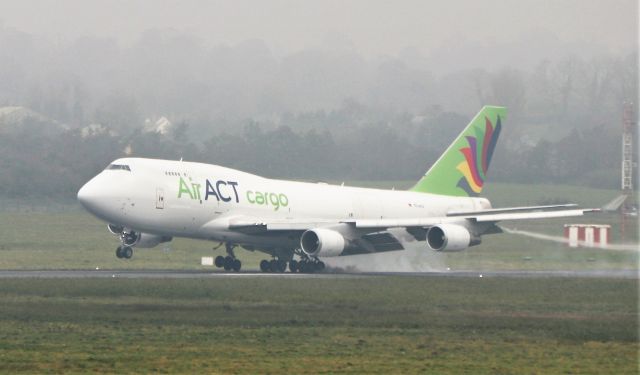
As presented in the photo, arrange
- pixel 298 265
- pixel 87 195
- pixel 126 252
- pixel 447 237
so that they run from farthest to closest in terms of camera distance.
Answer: pixel 298 265 < pixel 447 237 < pixel 126 252 < pixel 87 195

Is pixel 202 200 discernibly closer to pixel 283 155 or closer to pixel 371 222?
pixel 371 222

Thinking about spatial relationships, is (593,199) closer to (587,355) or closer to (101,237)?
(101,237)

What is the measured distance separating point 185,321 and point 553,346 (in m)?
8.02

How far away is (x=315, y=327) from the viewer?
92.6ft

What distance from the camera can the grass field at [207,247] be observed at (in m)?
52.4

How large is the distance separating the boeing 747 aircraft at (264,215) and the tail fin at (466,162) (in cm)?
234

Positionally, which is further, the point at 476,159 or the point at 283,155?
the point at 283,155

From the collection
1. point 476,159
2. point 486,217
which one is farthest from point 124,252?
point 476,159

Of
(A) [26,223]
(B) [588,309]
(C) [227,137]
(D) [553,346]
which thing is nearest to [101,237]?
(A) [26,223]

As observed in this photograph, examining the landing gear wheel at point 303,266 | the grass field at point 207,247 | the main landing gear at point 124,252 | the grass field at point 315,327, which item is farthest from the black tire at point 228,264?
the grass field at point 315,327

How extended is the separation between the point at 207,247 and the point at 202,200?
496 inches

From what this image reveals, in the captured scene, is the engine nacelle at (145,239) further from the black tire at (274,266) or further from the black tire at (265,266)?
the black tire at (274,266)

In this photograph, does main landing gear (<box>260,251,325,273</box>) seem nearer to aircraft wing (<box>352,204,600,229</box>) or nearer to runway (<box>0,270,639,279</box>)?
runway (<box>0,270,639,279</box>)

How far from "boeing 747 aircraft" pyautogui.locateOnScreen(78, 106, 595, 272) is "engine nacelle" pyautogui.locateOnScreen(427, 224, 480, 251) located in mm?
36
